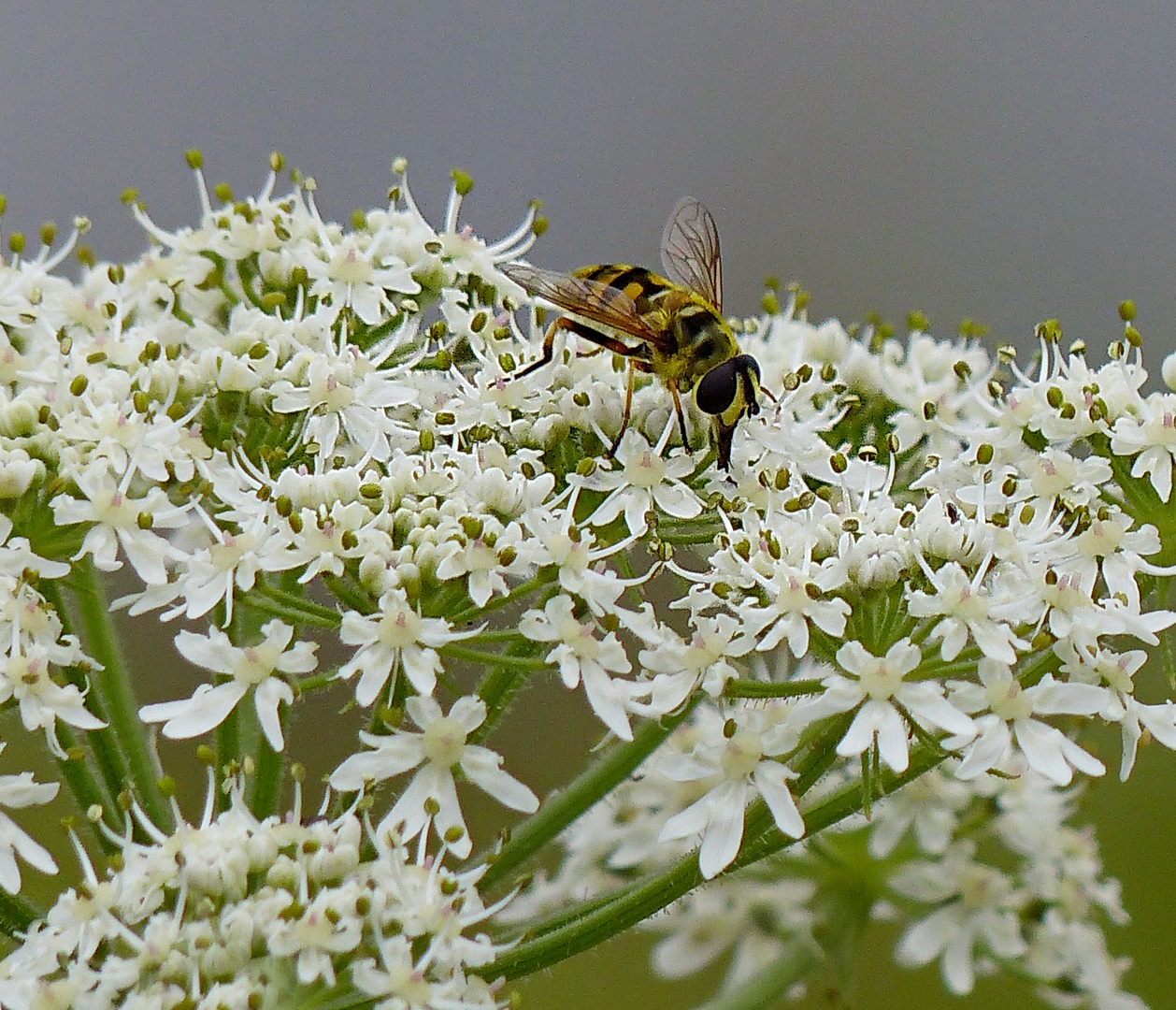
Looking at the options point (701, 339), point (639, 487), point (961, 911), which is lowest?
point (961, 911)

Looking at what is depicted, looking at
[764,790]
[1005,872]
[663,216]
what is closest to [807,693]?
[764,790]

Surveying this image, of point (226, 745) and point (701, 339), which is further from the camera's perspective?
point (701, 339)

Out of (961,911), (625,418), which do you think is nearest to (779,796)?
(625,418)

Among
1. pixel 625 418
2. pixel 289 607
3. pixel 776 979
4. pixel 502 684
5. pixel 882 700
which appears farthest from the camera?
pixel 776 979

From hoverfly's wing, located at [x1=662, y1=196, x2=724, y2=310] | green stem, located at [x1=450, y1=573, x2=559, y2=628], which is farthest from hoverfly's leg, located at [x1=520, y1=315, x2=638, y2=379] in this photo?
hoverfly's wing, located at [x1=662, y1=196, x2=724, y2=310]

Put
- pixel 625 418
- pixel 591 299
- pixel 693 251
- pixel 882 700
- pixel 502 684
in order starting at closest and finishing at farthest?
pixel 882 700
pixel 502 684
pixel 625 418
pixel 591 299
pixel 693 251

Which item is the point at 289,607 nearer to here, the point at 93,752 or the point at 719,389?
the point at 93,752

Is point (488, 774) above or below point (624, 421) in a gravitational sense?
below
